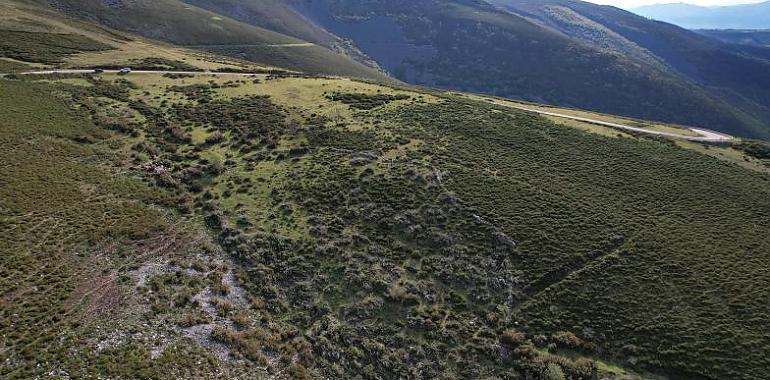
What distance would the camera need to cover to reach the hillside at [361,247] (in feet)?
98.7

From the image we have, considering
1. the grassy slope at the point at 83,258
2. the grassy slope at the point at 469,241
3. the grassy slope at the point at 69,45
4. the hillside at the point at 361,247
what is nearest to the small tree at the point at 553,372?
the hillside at the point at 361,247

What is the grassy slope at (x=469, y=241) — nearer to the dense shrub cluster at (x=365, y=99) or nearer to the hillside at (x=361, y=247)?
the hillside at (x=361, y=247)

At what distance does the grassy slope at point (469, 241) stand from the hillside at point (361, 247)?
0.19m

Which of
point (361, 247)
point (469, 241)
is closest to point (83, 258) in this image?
point (361, 247)

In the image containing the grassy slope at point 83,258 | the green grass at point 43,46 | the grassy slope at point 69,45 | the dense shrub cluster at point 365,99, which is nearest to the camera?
the grassy slope at point 83,258

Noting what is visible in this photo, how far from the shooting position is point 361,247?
133 ft

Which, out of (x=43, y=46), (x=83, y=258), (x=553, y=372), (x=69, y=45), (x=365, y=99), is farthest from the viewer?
(x=69, y=45)

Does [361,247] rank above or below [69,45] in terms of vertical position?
below

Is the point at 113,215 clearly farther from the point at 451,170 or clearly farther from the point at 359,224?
the point at 451,170

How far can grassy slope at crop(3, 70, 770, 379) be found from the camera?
31922 millimetres

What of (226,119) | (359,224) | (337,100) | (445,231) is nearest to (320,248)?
(359,224)

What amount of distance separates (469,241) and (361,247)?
9.77 m

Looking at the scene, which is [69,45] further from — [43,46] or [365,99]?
[365,99]

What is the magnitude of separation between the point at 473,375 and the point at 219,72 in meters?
81.8
